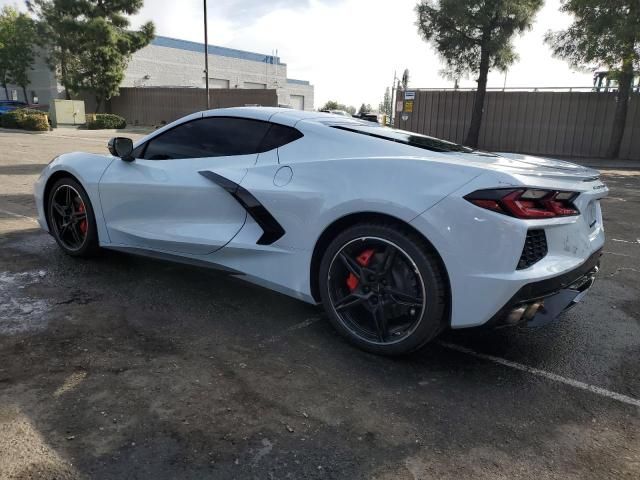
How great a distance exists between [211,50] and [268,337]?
58.4 meters

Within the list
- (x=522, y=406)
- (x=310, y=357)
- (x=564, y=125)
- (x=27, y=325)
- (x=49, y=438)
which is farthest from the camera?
(x=564, y=125)

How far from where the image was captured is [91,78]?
3591 centimetres

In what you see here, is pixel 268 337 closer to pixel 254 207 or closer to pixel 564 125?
pixel 254 207

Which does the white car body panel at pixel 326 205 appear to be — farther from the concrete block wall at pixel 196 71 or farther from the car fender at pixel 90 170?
the concrete block wall at pixel 196 71

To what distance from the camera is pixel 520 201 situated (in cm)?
261

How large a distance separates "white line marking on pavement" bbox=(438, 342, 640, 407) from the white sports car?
0.37 meters

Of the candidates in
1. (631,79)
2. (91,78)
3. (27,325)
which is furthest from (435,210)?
(91,78)

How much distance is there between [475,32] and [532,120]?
15.7ft

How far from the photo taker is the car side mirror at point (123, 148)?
4184 millimetres

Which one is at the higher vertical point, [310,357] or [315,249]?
[315,249]

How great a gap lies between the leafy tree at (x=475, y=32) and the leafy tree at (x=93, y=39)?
2127 centimetres

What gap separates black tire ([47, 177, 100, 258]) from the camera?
173 inches

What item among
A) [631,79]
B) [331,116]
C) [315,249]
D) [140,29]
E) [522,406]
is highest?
[140,29]

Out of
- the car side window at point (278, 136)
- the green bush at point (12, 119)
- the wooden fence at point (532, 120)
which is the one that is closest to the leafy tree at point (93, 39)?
the green bush at point (12, 119)
